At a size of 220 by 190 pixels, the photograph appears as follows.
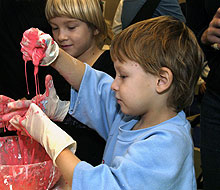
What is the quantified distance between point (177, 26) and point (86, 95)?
16.8 inches

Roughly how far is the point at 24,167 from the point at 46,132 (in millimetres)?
116

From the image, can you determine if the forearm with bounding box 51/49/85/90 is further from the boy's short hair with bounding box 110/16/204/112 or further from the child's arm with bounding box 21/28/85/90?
the boy's short hair with bounding box 110/16/204/112

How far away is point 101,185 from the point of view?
767 millimetres

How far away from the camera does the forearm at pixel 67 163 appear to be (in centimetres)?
81

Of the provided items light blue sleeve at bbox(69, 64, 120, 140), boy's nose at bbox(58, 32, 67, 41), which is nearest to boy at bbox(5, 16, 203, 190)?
light blue sleeve at bbox(69, 64, 120, 140)

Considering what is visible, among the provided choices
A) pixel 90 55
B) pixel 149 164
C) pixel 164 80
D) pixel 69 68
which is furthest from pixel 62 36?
pixel 149 164

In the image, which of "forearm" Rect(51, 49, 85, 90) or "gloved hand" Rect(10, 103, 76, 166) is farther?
"forearm" Rect(51, 49, 85, 90)

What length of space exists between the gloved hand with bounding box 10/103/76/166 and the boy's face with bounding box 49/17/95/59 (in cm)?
55

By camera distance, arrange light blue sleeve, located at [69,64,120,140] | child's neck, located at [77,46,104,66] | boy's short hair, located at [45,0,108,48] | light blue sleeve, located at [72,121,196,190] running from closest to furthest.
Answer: light blue sleeve, located at [72,121,196,190]
light blue sleeve, located at [69,64,120,140]
boy's short hair, located at [45,0,108,48]
child's neck, located at [77,46,104,66]

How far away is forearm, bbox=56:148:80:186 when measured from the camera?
31.7 inches

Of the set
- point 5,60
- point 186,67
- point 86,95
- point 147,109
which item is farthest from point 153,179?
point 5,60

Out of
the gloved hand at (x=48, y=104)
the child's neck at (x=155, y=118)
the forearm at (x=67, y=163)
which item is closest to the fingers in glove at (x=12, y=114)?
the gloved hand at (x=48, y=104)

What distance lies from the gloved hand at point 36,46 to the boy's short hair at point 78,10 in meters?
0.35

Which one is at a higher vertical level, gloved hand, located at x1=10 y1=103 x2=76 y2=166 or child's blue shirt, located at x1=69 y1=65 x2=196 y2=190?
gloved hand, located at x1=10 y1=103 x2=76 y2=166
